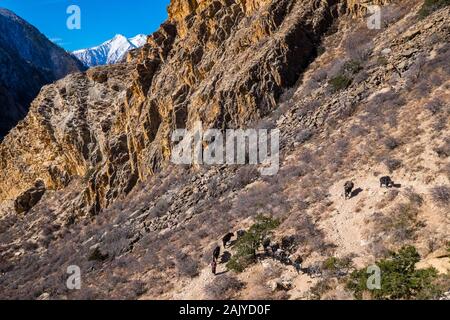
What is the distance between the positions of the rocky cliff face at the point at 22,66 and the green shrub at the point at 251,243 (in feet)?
292

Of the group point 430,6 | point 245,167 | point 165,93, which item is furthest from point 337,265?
point 165,93

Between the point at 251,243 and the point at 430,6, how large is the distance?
656 inches

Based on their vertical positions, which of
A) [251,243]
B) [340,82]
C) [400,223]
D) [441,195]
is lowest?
[251,243]

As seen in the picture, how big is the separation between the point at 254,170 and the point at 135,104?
18765 mm

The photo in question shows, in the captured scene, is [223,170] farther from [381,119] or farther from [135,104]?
→ [135,104]

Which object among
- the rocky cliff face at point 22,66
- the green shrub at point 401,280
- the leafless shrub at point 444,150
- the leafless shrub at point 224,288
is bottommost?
the leafless shrub at point 224,288

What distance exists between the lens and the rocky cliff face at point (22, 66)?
95.4m

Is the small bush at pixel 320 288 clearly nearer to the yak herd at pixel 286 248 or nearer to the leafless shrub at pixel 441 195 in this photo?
the yak herd at pixel 286 248

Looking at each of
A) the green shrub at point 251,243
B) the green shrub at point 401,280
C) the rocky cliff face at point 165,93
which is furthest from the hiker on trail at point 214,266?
the rocky cliff face at point 165,93

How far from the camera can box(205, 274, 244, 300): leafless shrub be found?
35.6ft

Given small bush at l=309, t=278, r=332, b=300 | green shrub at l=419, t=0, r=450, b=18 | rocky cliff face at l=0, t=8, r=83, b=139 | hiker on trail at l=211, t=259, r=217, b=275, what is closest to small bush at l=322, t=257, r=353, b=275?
small bush at l=309, t=278, r=332, b=300

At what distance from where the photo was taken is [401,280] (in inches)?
324

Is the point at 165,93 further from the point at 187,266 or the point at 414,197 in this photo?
the point at 414,197
